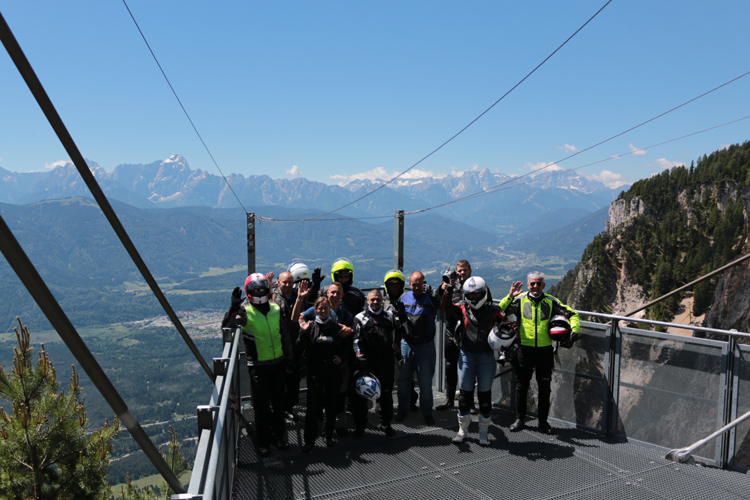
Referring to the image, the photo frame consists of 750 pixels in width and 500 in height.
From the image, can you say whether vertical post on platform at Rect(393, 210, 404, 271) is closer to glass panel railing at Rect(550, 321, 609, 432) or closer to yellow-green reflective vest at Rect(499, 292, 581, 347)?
glass panel railing at Rect(550, 321, 609, 432)

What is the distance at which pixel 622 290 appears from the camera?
71.6m

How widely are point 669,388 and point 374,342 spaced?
3326 mm

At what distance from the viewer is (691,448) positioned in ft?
18.9

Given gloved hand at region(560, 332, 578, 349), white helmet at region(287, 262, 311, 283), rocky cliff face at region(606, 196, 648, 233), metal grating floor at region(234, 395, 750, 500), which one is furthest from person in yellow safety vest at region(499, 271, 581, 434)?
rocky cliff face at region(606, 196, 648, 233)

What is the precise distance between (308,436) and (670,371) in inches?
162

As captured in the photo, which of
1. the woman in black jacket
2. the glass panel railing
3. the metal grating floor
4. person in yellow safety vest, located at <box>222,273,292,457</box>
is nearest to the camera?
the metal grating floor

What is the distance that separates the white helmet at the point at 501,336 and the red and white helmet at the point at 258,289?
2.56 meters

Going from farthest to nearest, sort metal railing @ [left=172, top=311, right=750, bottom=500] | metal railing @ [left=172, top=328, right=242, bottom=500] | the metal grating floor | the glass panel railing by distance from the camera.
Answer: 1. the glass panel railing
2. metal railing @ [left=172, top=311, right=750, bottom=500]
3. the metal grating floor
4. metal railing @ [left=172, top=328, right=242, bottom=500]

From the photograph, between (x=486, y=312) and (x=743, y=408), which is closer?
(x=743, y=408)

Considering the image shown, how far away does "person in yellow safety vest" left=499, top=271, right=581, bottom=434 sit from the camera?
21.3 ft

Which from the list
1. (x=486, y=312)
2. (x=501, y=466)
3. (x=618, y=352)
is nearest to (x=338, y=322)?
(x=486, y=312)

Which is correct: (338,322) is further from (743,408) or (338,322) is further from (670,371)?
(743,408)

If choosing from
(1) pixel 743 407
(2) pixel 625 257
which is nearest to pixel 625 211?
(2) pixel 625 257

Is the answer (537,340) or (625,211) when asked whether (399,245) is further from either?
(625,211)
